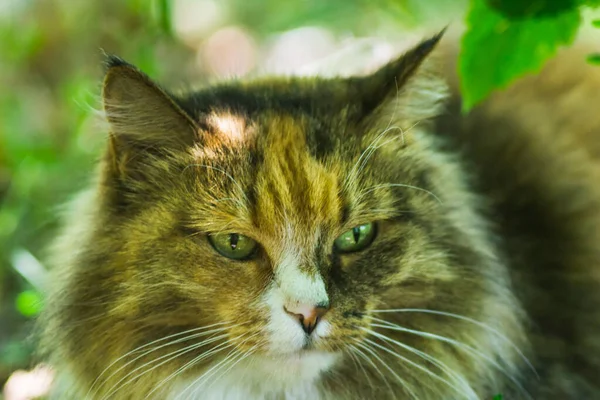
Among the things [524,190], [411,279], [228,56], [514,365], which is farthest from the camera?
[228,56]

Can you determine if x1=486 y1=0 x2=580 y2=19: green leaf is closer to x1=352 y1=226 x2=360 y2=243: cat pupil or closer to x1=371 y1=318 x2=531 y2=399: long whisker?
x1=352 y1=226 x2=360 y2=243: cat pupil

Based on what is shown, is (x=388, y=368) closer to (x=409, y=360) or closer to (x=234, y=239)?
(x=409, y=360)

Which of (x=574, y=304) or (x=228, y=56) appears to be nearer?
(x=574, y=304)

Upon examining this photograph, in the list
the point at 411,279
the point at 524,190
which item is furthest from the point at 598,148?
the point at 411,279

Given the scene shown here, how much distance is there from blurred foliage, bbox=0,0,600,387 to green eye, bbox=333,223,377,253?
376 mm

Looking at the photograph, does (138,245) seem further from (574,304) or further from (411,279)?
(574,304)

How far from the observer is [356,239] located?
1.54 metres

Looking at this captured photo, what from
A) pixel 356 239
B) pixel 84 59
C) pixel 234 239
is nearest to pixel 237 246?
pixel 234 239

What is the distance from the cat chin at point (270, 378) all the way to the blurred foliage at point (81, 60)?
23.4 inches

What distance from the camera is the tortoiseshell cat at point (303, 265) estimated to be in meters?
1.45

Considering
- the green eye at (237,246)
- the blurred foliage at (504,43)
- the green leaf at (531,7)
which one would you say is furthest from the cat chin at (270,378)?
the green leaf at (531,7)

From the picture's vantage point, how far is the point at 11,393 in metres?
2.08

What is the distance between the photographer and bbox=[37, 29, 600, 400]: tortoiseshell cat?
1.45 m

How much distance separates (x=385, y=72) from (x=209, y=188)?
0.52m
